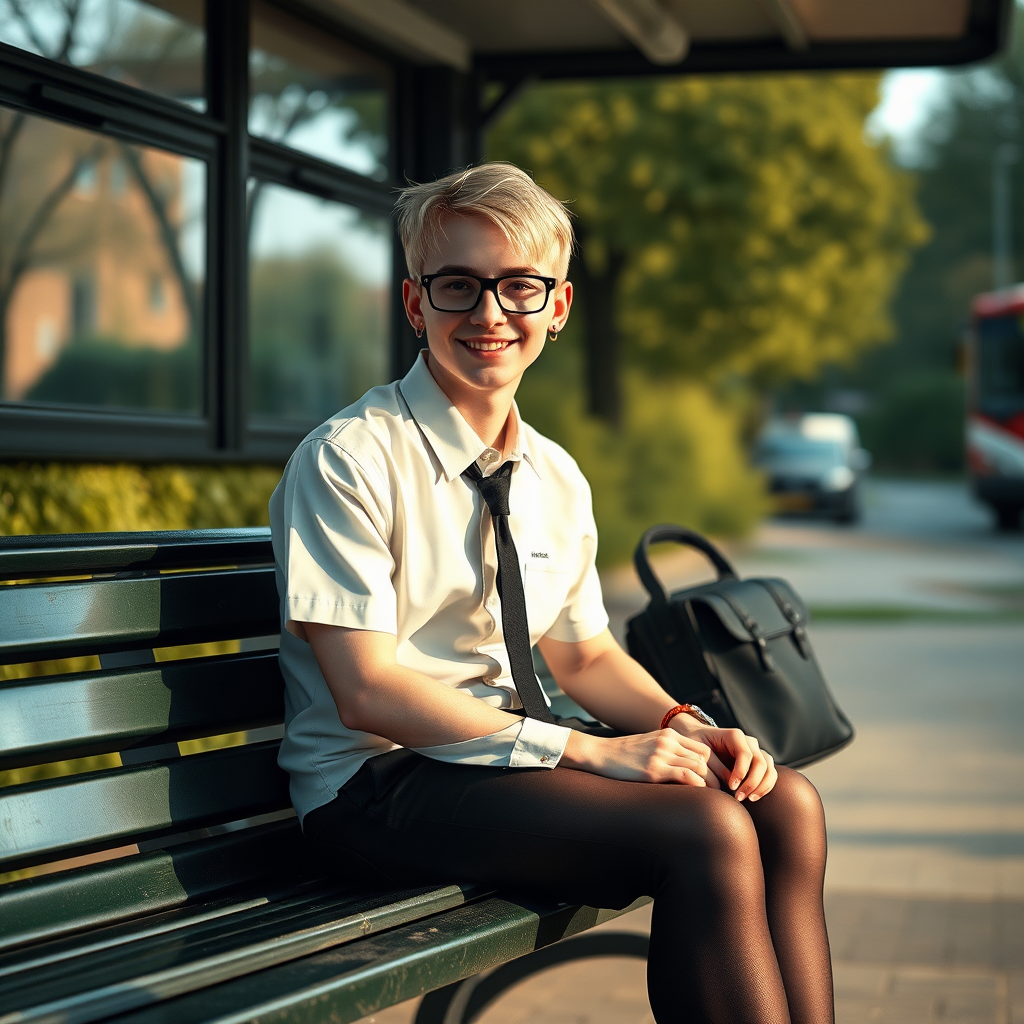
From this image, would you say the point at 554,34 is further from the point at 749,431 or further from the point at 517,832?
the point at 749,431

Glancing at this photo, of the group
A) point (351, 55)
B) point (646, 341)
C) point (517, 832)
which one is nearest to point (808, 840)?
point (517, 832)

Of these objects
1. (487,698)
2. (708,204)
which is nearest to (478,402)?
(487,698)

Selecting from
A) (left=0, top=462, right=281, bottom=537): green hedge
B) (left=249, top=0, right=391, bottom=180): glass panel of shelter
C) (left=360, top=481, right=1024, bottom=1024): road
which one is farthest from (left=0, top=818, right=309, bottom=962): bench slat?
(left=249, top=0, right=391, bottom=180): glass panel of shelter

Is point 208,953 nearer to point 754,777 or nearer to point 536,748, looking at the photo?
point 536,748

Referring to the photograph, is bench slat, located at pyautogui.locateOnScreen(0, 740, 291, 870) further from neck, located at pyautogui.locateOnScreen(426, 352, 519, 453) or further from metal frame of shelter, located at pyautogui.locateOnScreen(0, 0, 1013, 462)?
metal frame of shelter, located at pyautogui.locateOnScreen(0, 0, 1013, 462)

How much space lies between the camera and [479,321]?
2600 millimetres

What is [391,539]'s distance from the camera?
251 centimetres

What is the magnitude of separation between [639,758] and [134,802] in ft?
2.82

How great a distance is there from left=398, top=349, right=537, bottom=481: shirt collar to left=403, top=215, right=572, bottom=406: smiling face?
0.16 feet

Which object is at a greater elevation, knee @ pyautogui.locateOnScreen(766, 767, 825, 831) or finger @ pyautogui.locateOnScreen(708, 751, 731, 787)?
finger @ pyautogui.locateOnScreen(708, 751, 731, 787)

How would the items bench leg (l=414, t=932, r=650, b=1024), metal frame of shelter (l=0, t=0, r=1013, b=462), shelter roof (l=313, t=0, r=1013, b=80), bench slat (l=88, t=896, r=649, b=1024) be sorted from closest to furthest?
1. bench slat (l=88, t=896, r=649, b=1024)
2. bench leg (l=414, t=932, r=650, b=1024)
3. metal frame of shelter (l=0, t=0, r=1013, b=462)
4. shelter roof (l=313, t=0, r=1013, b=80)

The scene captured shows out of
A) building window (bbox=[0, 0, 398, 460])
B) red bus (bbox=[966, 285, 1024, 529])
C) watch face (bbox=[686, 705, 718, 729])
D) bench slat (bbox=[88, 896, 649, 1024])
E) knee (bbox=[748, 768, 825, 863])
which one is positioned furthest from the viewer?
red bus (bbox=[966, 285, 1024, 529])

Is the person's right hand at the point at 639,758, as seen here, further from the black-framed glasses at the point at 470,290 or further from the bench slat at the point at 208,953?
the black-framed glasses at the point at 470,290

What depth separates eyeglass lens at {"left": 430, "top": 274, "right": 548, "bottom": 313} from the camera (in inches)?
103
